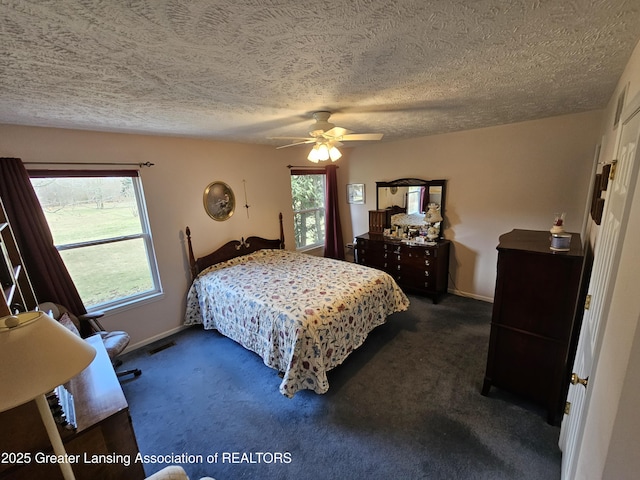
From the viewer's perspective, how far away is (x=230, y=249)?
146 inches

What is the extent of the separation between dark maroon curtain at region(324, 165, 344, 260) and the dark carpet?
91.3 inches

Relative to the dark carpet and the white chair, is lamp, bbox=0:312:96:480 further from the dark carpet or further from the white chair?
the white chair

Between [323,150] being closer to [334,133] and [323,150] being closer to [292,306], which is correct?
[334,133]

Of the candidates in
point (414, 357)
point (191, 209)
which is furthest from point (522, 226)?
point (191, 209)

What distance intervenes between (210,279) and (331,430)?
2.07 m

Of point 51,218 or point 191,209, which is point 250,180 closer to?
point 191,209

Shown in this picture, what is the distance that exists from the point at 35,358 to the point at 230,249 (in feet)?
9.49

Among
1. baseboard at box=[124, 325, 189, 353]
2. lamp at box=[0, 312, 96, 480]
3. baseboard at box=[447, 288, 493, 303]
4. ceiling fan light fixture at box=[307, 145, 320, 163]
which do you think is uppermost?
ceiling fan light fixture at box=[307, 145, 320, 163]

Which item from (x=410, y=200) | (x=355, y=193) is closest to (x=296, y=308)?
(x=410, y=200)

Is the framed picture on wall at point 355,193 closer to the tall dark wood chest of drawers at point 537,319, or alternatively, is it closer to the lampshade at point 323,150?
the lampshade at point 323,150

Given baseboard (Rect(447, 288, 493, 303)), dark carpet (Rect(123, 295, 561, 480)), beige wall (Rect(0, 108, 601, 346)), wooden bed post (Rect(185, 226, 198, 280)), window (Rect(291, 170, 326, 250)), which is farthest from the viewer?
window (Rect(291, 170, 326, 250))

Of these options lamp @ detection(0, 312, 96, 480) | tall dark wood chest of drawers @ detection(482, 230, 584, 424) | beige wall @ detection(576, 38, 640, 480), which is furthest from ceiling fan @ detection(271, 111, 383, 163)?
lamp @ detection(0, 312, 96, 480)

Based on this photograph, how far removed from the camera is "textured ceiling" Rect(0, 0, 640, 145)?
86cm

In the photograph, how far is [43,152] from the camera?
7.66ft
